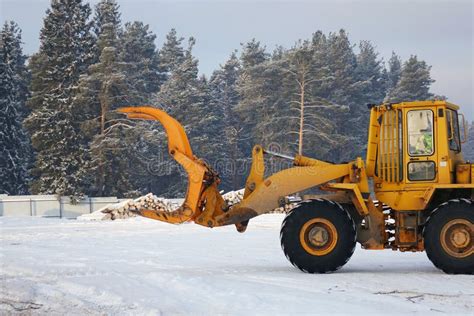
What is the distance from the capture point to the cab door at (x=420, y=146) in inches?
495

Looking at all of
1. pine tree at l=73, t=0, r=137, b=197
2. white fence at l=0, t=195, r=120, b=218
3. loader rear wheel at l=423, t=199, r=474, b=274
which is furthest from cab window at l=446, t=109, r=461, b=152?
pine tree at l=73, t=0, r=137, b=197

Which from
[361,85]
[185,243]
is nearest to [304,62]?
[361,85]

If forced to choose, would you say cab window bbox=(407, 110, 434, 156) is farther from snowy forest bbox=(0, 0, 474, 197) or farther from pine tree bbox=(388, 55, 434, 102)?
pine tree bbox=(388, 55, 434, 102)

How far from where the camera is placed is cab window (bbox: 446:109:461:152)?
41.5 ft

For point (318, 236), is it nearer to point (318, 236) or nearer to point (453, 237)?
point (318, 236)

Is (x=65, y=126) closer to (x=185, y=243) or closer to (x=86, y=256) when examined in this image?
(x=185, y=243)

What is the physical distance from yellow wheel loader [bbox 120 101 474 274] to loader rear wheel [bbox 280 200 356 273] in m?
0.02

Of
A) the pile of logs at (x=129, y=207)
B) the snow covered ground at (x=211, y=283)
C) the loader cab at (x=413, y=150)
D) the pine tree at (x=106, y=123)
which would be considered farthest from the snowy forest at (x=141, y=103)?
the loader cab at (x=413, y=150)

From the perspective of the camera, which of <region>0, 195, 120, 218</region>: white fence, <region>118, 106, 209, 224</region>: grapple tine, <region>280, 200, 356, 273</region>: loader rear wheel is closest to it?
<region>280, 200, 356, 273</region>: loader rear wheel

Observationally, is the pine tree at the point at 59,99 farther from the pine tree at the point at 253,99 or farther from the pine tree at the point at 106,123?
the pine tree at the point at 253,99

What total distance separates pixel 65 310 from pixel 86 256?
6755 mm

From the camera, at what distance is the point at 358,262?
47.6 ft

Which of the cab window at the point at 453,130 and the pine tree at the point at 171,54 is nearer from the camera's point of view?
the cab window at the point at 453,130

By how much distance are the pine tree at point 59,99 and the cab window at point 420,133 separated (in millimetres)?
38280
